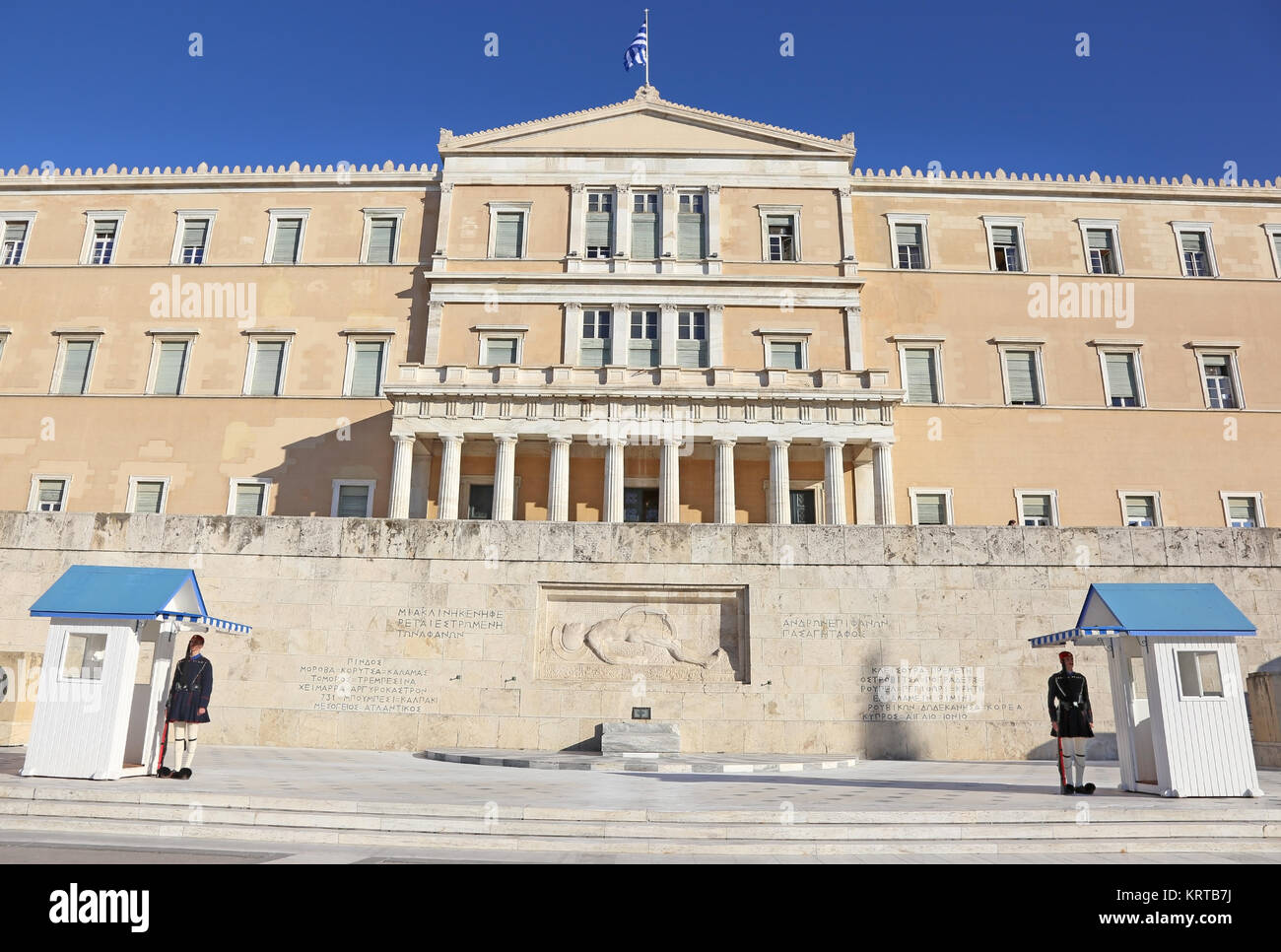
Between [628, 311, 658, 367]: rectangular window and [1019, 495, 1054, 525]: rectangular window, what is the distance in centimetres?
1496

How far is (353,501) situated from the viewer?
109 feet

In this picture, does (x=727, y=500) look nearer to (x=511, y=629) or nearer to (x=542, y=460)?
(x=542, y=460)

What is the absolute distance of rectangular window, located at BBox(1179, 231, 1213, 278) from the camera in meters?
36.9

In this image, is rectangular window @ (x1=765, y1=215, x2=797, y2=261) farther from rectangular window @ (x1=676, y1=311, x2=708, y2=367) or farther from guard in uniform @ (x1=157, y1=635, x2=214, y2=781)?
guard in uniform @ (x1=157, y1=635, x2=214, y2=781)

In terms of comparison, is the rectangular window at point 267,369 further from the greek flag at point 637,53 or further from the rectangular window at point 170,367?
the greek flag at point 637,53

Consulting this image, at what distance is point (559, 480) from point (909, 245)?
718 inches

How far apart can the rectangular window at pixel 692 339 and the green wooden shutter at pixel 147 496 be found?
20.3m

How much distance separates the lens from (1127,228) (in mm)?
37250

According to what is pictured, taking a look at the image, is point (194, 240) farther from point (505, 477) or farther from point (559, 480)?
point (559, 480)

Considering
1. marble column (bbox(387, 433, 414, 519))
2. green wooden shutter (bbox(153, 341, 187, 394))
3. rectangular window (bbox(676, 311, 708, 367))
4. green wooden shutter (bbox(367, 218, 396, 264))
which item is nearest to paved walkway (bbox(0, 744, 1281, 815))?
marble column (bbox(387, 433, 414, 519))

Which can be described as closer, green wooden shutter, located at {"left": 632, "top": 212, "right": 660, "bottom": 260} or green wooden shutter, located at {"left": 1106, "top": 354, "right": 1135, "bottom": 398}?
green wooden shutter, located at {"left": 1106, "top": 354, "right": 1135, "bottom": 398}

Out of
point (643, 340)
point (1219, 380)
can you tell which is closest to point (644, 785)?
point (643, 340)

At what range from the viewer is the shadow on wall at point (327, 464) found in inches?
1314
